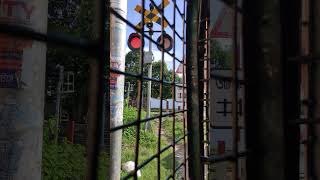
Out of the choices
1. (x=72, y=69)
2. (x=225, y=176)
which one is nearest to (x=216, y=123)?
(x=225, y=176)

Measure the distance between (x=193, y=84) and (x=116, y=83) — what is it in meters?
2.02

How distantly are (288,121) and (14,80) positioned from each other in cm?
135

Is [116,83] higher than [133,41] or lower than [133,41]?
lower

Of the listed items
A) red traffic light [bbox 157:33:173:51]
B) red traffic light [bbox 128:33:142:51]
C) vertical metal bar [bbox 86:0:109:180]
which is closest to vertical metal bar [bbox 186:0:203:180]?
red traffic light [bbox 157:33:173:51]

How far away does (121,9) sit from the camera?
4035 millimetres

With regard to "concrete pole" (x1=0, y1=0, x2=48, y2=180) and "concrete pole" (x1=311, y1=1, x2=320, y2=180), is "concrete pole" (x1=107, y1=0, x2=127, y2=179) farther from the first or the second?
"concrete pole" (x1=311, y1=1, x2=320, y2=180)

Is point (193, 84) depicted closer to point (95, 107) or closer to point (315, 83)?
point (315, 83)

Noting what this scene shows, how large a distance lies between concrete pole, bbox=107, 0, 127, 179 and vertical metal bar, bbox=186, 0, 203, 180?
178 centimetres

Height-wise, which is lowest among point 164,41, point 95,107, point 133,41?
point 95,107

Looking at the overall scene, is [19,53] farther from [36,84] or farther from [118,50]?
[118,50]

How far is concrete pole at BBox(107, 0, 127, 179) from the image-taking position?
13.1 feet

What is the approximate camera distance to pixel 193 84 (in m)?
2.21

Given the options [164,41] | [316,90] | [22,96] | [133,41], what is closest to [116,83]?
[164,41]

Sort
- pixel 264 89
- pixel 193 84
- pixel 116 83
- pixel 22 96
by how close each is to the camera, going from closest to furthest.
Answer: pixel 264 89
pixel 22 96
pixel 193 84
pixel 116 83
